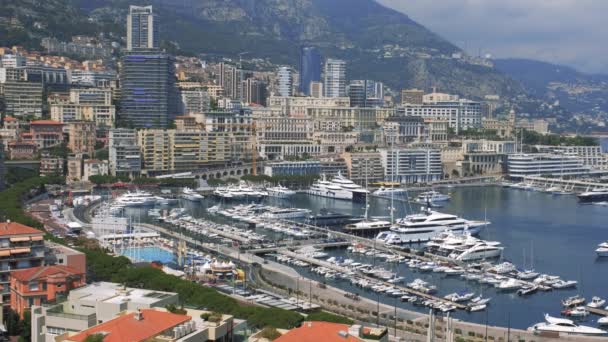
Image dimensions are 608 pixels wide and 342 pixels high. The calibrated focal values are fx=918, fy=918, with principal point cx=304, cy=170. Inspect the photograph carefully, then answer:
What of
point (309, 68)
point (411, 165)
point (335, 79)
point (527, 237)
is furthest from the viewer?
point (309, 68)

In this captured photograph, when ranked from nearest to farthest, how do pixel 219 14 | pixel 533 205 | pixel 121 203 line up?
pixel 121 203, pixel 533 205, pixel 219 14

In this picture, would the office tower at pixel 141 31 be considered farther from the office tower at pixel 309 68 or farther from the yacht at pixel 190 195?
the office tower at pixel 309 68

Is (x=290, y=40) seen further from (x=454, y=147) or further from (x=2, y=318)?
(x=2, y=318)

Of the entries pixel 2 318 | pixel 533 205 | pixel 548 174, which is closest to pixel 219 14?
pixel 548 174

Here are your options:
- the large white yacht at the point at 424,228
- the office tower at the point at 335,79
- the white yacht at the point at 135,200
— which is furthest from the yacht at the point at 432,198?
the office tower at the point at 335,79

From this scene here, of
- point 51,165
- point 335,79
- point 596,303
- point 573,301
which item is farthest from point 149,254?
point 335,79

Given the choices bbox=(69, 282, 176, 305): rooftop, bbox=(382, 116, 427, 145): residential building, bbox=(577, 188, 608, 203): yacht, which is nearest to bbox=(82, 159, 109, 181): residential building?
bbox=(382, 116, 427, 145): residential building

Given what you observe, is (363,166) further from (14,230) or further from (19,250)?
(19,250)

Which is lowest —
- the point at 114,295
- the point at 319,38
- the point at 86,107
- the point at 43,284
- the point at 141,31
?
the point at 43,284
